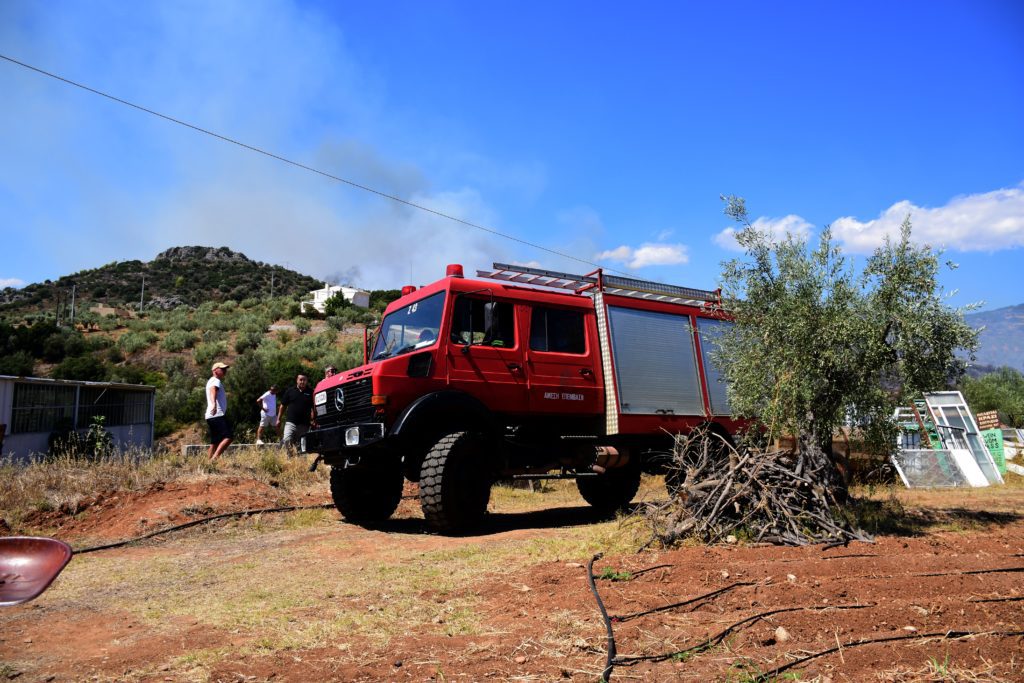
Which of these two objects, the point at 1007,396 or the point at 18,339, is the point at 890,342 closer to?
the point at 1007,396

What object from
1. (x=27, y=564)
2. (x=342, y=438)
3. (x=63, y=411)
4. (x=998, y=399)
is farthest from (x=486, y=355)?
(x=998, y=399)

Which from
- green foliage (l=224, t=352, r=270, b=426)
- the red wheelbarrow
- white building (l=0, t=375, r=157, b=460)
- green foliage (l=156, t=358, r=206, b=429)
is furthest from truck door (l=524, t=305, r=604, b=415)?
green foliage (l=156, t=358, r=206, b=429)

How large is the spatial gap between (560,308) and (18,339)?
29819 mm

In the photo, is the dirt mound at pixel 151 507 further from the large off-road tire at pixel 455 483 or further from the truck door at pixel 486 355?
the truck door at pixel 486 355

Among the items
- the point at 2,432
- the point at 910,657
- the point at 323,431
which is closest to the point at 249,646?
the point at 910,657

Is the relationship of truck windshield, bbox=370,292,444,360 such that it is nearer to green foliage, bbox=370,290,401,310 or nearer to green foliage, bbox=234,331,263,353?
green foliage, bbox=234,331,263,353

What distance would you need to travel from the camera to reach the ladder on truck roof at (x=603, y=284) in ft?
29.0

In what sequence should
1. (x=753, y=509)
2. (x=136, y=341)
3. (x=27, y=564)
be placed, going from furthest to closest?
(x=136, y=341)
(x=753, y=509)
(x=27, y=564)

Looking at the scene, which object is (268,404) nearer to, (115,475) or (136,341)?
(115,475)

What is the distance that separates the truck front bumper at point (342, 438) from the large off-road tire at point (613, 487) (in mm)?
3261

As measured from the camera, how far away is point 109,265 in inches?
2350

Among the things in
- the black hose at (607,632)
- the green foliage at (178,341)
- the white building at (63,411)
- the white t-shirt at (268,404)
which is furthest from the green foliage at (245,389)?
the black hose at (607,632)

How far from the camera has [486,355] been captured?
26.5 feet

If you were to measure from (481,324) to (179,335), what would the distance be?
3040 cm
